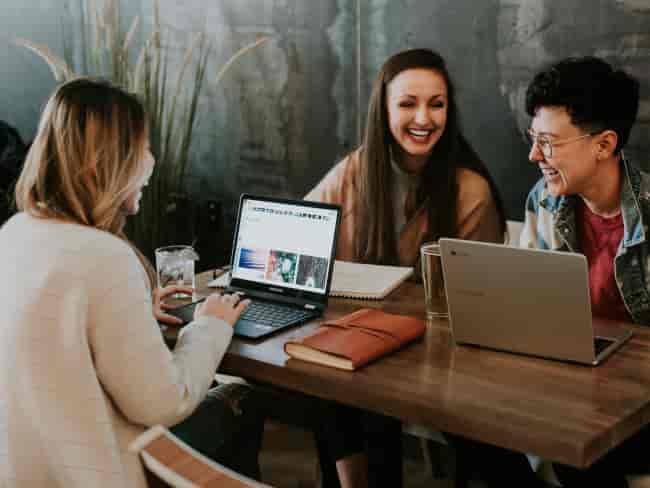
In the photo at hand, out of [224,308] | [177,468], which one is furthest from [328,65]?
[177,468]

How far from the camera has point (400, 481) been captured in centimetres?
221

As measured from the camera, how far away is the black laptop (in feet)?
7.32

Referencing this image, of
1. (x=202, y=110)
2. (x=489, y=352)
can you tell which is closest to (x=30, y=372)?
(x=489, y=352)

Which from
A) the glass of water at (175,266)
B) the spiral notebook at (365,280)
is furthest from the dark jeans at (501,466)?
the glass of water at (175,266)

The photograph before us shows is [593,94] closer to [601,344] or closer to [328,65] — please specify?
[601,344]

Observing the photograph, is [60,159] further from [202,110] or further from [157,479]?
[202,110]

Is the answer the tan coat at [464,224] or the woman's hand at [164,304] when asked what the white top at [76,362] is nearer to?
the woman's hand at [164,304]

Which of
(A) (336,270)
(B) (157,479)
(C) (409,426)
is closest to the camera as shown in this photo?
(B) (157,479)

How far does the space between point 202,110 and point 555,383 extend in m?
2.82

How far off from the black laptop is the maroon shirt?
0.67 metres

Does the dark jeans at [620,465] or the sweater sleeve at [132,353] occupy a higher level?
the sweater sleeve at [132,353]

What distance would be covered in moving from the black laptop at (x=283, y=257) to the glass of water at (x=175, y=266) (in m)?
0.11

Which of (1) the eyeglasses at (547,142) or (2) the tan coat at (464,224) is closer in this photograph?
(1) the eyeglasses at (547,142)

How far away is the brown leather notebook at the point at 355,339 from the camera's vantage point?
5.97ft
